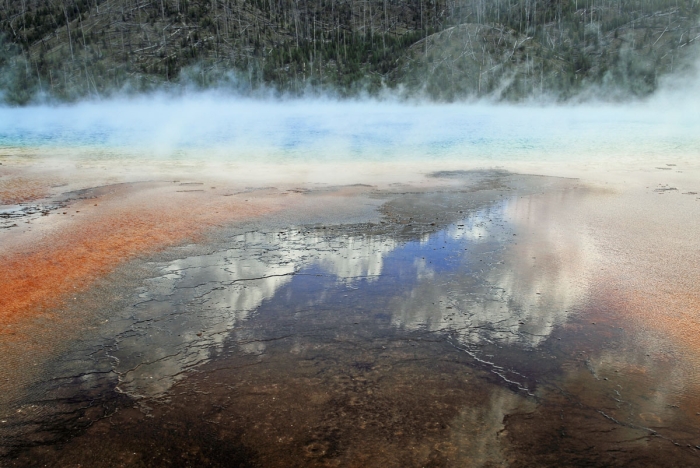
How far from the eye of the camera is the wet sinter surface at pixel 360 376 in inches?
150

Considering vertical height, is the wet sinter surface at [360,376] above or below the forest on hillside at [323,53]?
below

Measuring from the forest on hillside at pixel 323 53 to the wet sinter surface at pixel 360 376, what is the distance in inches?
3158

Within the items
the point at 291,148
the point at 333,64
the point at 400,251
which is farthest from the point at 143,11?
the point at 400,251

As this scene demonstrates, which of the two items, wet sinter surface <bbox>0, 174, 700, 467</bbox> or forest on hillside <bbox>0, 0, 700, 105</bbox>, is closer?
wet sinter surface <bbox>0, 174, 700, 467</bbox>

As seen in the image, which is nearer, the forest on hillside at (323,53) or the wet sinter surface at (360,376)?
the wet sinter surface at (360,376)

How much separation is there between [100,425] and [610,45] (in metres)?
100

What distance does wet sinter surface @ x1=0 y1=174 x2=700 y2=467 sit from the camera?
3.82m

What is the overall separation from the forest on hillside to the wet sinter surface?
8021cm

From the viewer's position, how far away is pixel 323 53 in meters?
91.7

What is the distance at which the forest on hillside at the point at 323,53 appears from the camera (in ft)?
273

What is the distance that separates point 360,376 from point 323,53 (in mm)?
92318

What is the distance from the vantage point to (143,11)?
93562 millimetres

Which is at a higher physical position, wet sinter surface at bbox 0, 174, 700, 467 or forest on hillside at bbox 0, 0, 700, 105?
forest on hillside at bbox 0, 0, 700, 105

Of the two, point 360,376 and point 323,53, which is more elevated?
point 323,53
